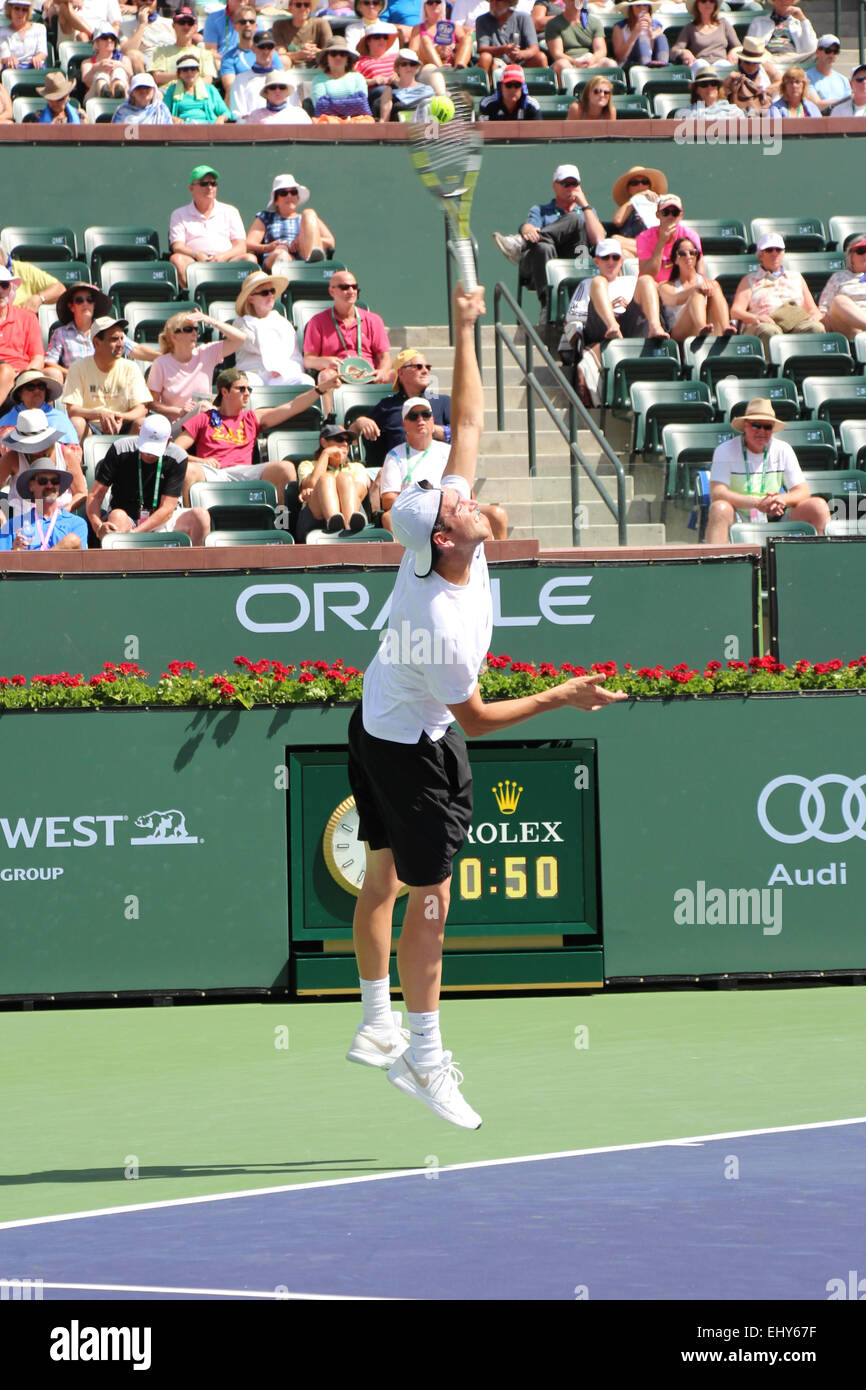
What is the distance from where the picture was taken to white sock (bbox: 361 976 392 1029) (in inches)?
264

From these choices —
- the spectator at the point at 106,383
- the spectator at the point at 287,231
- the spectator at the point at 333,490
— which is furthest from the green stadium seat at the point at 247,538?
the spectator at the point at 287,231

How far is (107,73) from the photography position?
1839 centimetres

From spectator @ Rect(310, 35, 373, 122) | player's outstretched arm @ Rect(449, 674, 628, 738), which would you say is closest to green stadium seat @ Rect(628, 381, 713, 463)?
spectator @ Rect(310, 35, 373, 122)

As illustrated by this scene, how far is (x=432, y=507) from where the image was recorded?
20.4 ft

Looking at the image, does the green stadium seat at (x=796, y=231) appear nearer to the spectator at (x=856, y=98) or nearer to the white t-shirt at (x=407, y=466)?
the spectator at (x=856, y=98)

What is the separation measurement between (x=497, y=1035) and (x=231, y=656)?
9.97ft

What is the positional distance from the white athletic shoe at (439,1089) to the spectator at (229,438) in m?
7.63

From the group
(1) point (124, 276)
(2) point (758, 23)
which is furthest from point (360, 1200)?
(2) point (758, 23)

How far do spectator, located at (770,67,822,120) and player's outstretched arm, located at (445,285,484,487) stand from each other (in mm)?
13582

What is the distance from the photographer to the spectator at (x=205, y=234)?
1656 cm

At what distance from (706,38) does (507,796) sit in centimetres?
1289

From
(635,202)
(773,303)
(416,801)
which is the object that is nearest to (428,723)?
(416,801)

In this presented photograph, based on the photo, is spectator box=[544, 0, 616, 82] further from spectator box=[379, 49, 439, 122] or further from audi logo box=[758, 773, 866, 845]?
audi logo box=[758, 773, 866, 845]

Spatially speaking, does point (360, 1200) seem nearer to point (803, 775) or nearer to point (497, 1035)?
point (497, 1035)
